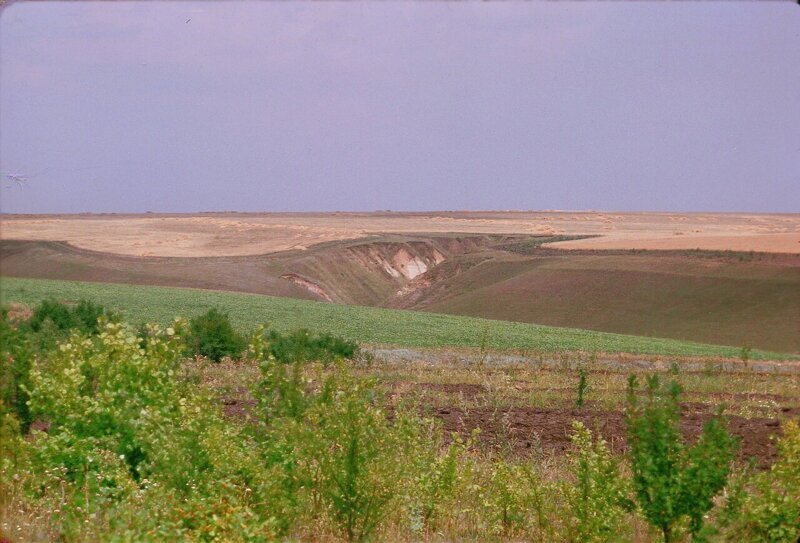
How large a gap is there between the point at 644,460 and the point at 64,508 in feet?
13.8

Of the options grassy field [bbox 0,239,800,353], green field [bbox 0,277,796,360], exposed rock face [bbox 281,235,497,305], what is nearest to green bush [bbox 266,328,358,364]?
green field [bbox 0,277,796,360]

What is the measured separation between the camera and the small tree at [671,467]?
22.0ft

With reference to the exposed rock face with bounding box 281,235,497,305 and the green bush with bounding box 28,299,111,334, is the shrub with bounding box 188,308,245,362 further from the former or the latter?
the exposed rock face with bounding box 281,235,497,305

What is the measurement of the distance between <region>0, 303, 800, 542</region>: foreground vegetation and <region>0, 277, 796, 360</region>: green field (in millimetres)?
22927

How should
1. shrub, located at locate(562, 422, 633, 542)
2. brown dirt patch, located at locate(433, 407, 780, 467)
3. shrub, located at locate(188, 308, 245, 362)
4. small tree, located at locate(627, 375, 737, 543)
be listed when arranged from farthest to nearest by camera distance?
shrub, located at locate(188, 308, 245, 362) → brown dirt patch, located at locate(433, 407, 780, 467) → shrub, located at locate(562, 422, 633, 542) → small tree, located at locate(627, 375, 737, 543)

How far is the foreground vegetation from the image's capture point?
20.1ft

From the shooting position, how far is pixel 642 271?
55531 millimetres

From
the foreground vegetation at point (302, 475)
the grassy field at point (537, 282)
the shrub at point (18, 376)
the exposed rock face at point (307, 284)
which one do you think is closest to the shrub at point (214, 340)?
the grassy field at point (537, 282)

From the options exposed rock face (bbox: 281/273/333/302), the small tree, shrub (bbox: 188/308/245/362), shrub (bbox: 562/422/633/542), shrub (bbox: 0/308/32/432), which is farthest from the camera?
exposed rock face (bbox: 281/273/333/302)

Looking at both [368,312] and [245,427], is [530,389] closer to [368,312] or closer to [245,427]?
[245,427]

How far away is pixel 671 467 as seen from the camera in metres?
6.86

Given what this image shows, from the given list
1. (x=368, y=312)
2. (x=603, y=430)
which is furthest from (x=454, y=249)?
(x=603, y=430)

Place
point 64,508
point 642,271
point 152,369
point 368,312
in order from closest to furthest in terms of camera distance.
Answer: point 64,508 < point 152,369 < point 368,312 < point 642,271

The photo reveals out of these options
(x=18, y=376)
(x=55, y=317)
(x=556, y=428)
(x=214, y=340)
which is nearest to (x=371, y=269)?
(x=55, y=317)
